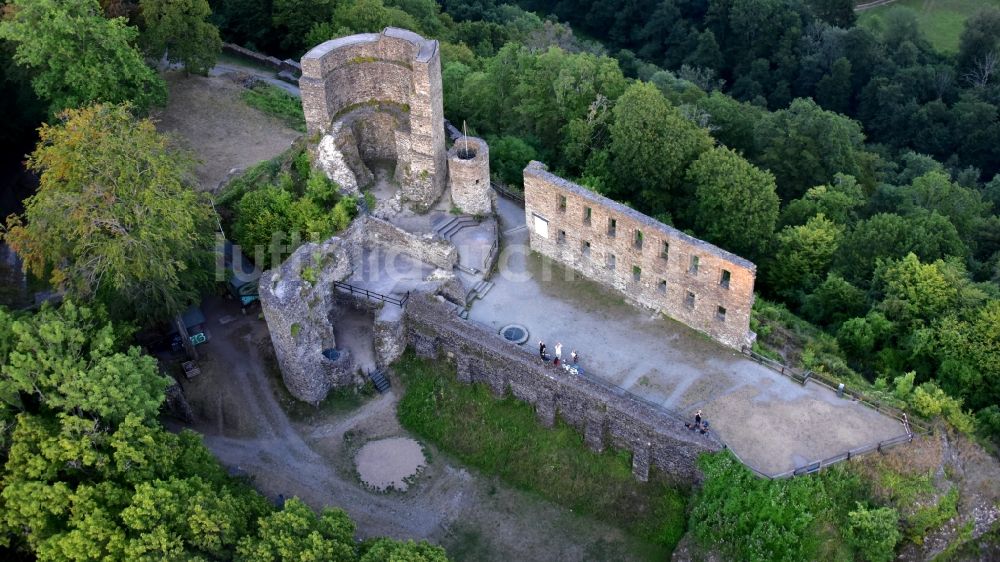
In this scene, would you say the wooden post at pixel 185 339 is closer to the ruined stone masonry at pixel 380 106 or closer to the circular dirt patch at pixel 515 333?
the ruined stone masonry at pixel 380 106

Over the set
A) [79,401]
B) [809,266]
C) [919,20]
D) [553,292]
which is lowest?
[919,20]

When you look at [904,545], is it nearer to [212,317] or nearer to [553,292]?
[553,292]

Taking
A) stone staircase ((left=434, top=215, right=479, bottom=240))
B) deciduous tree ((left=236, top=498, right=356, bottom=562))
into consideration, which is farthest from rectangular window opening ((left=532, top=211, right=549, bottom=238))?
deciduous tree ((left=236, top=498, right=356, bottom=562))

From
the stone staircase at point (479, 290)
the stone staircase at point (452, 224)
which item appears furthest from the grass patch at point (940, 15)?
the stone staircase at point (479, 290)

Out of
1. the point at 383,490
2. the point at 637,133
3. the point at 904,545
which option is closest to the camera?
the point at 904,545

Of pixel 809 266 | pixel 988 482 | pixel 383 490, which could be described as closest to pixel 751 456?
pixel 988 482

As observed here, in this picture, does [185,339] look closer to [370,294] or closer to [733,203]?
[370,294]
